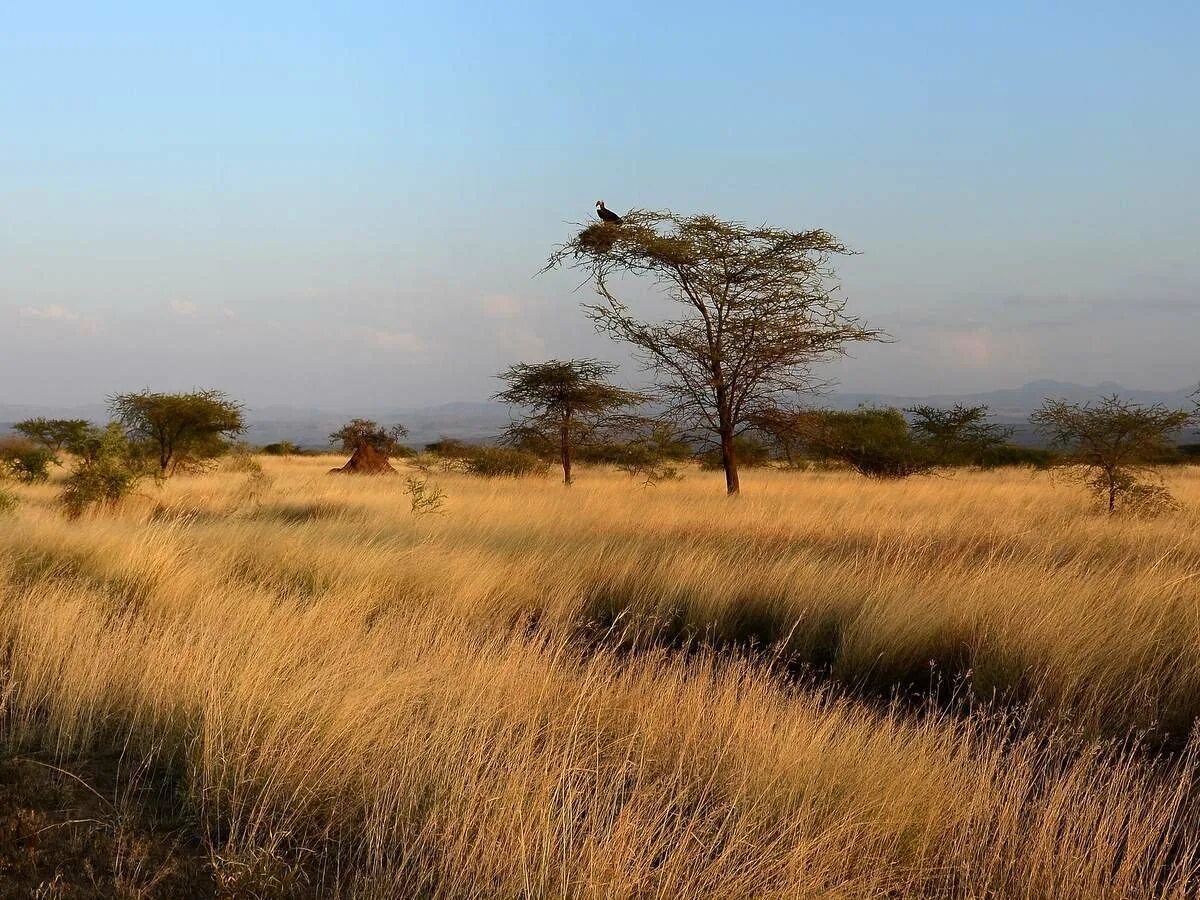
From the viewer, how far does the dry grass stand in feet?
8.64

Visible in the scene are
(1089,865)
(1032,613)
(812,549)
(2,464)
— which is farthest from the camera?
(2,464)

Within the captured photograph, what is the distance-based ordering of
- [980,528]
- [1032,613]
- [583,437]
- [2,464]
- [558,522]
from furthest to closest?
[2,464] < [583,437] < [558,522] < [980,528] < [1032,613]

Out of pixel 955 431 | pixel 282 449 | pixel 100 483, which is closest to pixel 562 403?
pixel 100 483

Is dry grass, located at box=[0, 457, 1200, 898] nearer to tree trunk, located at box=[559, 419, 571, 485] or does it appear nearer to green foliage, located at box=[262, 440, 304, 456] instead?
tree trunk, located at box=[559, 419, 571, 485]

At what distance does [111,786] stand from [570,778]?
1.78 meters

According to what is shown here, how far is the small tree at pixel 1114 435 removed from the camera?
553 inches

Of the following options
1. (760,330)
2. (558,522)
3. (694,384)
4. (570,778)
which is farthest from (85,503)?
(570,778)

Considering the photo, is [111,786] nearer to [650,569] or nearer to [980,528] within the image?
[650,569]

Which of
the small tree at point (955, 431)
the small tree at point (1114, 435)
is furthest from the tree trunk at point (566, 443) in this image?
the small tree at point (955, 431)

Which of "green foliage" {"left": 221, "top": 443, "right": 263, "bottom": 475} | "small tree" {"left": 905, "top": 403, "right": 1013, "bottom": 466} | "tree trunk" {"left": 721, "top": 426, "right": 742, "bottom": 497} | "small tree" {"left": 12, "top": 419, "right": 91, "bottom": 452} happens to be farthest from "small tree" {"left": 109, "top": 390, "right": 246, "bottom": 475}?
"small tree" {"left": 905, "top": 403, "right": 1013, "bottom": 466}

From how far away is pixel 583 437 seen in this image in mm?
22156

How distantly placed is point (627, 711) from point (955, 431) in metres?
38.1

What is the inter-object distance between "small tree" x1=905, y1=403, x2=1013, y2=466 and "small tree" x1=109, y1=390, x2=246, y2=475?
97.4ft

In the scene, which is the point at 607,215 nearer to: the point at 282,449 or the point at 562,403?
the point at 562,403
